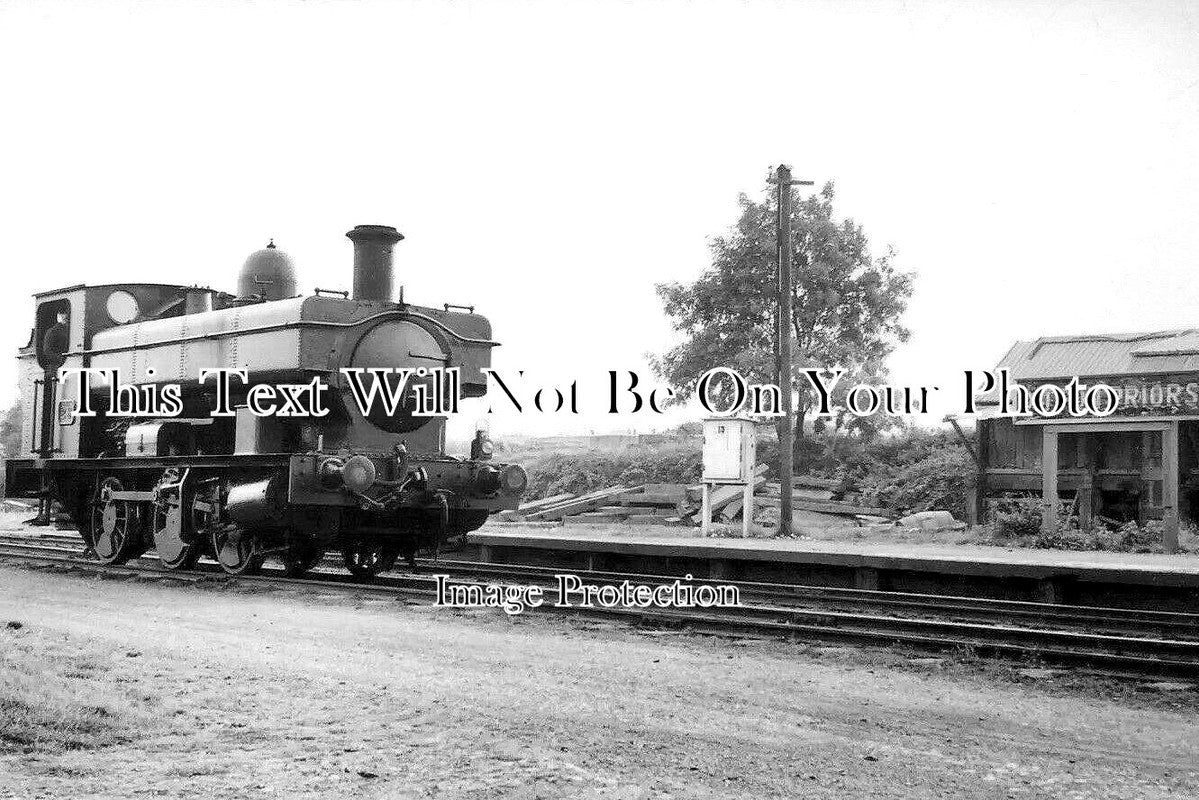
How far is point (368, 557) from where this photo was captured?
1424cm

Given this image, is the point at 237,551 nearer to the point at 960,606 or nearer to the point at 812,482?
the point at 960,606

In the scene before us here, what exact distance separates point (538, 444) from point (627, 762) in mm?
36136

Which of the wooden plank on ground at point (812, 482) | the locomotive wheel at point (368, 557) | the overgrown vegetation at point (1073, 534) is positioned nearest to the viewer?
the locomotive wheel at point (368, 557)

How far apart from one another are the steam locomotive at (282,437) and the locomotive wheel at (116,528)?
0.09 feet

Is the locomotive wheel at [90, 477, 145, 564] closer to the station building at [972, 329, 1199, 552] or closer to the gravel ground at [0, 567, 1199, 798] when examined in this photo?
the gravel ground at [0, 567, 1199, 798]

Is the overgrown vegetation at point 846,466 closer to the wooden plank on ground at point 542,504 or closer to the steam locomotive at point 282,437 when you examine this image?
the wooden plank on ground at point 542,504

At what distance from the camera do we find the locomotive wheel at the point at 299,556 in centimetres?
1345

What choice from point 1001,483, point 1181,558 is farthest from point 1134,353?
point 1181,558

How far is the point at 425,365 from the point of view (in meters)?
13.3

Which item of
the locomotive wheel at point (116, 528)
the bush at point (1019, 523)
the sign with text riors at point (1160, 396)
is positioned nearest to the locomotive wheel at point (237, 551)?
the locomotive wheel at point (116, 528)

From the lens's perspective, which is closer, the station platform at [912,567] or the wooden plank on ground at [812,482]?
the station platform at [912,567]

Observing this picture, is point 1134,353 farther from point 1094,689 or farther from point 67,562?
point 67,562

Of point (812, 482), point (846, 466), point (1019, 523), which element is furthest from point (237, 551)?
point (846, 466)

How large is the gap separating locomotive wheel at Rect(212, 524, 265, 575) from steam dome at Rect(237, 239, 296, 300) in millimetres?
2955
